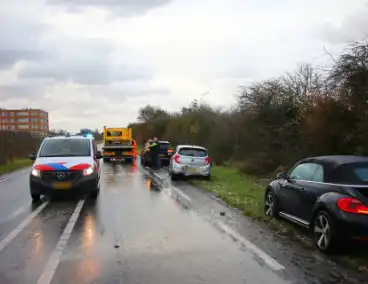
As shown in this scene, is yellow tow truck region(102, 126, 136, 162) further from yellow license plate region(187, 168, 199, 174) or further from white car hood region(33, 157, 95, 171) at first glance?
white car hood region(33, 157, 95, 171)

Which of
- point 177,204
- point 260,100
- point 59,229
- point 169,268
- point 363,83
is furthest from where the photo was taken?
point 260,100

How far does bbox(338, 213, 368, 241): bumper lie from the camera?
21.1 ft

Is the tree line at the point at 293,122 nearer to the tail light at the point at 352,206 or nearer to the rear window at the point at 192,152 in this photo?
the rear window at the point at 192,152

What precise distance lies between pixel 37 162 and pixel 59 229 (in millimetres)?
4695

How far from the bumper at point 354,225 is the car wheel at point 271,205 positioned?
294cm

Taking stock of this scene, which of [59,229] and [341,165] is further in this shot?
[59,229]

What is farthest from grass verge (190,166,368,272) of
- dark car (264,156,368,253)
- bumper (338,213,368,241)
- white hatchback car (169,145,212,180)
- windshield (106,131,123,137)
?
windshield (106,131,123,137)

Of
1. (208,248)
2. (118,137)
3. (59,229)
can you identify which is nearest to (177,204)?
(59,229)

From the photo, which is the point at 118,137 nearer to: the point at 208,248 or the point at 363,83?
the point at 363,83

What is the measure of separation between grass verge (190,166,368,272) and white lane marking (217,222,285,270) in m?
0.85

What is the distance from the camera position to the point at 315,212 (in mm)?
7352

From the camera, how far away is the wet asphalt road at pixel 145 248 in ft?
19.1

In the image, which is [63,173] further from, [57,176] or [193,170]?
[193,170]

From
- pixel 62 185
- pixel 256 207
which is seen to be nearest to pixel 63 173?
pixel 62 185
